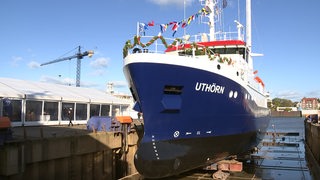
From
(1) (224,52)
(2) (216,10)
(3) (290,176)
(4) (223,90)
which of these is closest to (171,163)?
(4) (223,90)

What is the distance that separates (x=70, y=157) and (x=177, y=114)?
14.5 feet

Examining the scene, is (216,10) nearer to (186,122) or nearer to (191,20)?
(191,20)

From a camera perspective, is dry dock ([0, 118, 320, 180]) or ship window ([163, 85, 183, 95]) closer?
dry dock ([0, 118, 320, 180])

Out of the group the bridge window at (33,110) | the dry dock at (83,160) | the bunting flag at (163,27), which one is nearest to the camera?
the dry dock at (83,160)

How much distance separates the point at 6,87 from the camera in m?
17.8

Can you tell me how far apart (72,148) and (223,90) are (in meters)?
6.39

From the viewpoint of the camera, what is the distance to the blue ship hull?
11.1 metres

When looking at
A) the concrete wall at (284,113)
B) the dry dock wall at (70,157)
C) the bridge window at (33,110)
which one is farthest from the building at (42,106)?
the concrete wall at (284,113)

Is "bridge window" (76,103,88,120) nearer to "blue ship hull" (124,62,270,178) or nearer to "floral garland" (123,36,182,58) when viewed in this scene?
"floral garland" (123,36,182,58)

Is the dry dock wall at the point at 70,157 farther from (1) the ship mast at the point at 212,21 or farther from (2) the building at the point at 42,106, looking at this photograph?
(1) the ship mast at the point at 212,21

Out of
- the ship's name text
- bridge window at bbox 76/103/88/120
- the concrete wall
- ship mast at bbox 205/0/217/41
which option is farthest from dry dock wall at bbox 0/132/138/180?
the concrete wall

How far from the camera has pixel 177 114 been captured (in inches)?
448

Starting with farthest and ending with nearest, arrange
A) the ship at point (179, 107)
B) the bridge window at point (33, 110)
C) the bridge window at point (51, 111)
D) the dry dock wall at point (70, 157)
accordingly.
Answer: the bridge window at point (51, 111), the bridge window at point (33, 110), the ship at point (179, 107), the dry dock wall at point (70, 157)

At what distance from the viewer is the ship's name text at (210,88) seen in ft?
38.6
